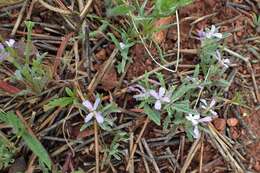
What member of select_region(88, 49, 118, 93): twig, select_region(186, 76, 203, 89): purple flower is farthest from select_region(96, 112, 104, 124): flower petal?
select_region(186, 76, 203, 89): purple flower

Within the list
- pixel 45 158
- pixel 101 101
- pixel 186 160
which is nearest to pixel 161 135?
pixel 186 160

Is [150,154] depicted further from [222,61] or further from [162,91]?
[222,61]

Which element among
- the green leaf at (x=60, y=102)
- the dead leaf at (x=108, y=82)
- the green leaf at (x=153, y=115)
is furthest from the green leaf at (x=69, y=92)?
the green leaf at (x=153, y=115)

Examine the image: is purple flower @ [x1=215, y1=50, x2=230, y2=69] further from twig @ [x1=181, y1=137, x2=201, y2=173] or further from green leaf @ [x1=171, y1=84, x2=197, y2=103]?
twig @ [x1=181, y1=137, x2=201, y2=173]

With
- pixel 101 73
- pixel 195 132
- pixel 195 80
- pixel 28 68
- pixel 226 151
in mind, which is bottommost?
pixel 226 151

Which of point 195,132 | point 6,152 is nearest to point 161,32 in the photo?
point 195,132

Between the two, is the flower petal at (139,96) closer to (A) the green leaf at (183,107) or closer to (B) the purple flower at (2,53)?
(A) the green leaf at (183,107)
